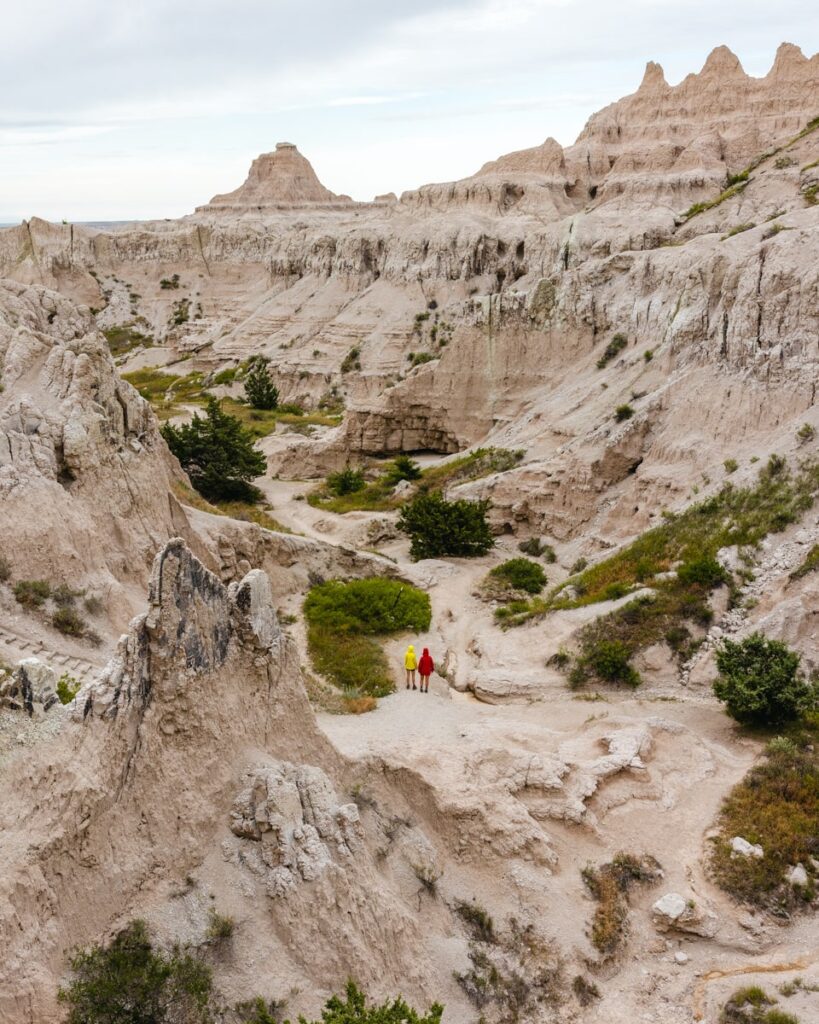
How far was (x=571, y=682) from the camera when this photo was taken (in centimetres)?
1900

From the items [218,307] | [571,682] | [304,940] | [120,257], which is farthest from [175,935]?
[120,257]

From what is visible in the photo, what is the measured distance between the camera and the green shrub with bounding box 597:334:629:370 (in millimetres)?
35344

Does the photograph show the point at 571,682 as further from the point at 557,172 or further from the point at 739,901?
the point at 557,172

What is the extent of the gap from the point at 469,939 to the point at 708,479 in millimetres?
17191

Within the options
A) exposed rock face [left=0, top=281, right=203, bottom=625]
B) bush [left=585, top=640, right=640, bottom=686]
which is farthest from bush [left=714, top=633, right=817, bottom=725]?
exposed rock face [left=0, top=281, right=203, bottom=625]

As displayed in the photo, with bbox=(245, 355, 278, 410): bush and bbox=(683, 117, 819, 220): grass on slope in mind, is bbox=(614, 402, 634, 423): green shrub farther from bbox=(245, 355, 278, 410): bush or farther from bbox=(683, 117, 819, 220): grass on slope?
bbox=(245, 355, 278, 410): bush

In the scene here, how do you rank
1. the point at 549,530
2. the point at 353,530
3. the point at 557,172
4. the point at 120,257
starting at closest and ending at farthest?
the point at 549,530, the point at 353,530, the point at 557,172, the point at 120,257

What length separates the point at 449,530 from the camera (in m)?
28.0

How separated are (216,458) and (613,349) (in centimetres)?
1681

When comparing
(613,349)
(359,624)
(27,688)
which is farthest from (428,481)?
(27,688)

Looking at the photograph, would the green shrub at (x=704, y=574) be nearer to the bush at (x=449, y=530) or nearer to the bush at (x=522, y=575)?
the bush at (x=522, y=575)

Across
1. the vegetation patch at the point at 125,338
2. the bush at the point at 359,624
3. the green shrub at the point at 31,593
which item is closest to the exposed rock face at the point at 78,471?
the green shrub at the point at 31,593

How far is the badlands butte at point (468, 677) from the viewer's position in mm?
9484

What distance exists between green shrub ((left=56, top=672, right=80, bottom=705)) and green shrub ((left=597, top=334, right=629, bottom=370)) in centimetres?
2778
